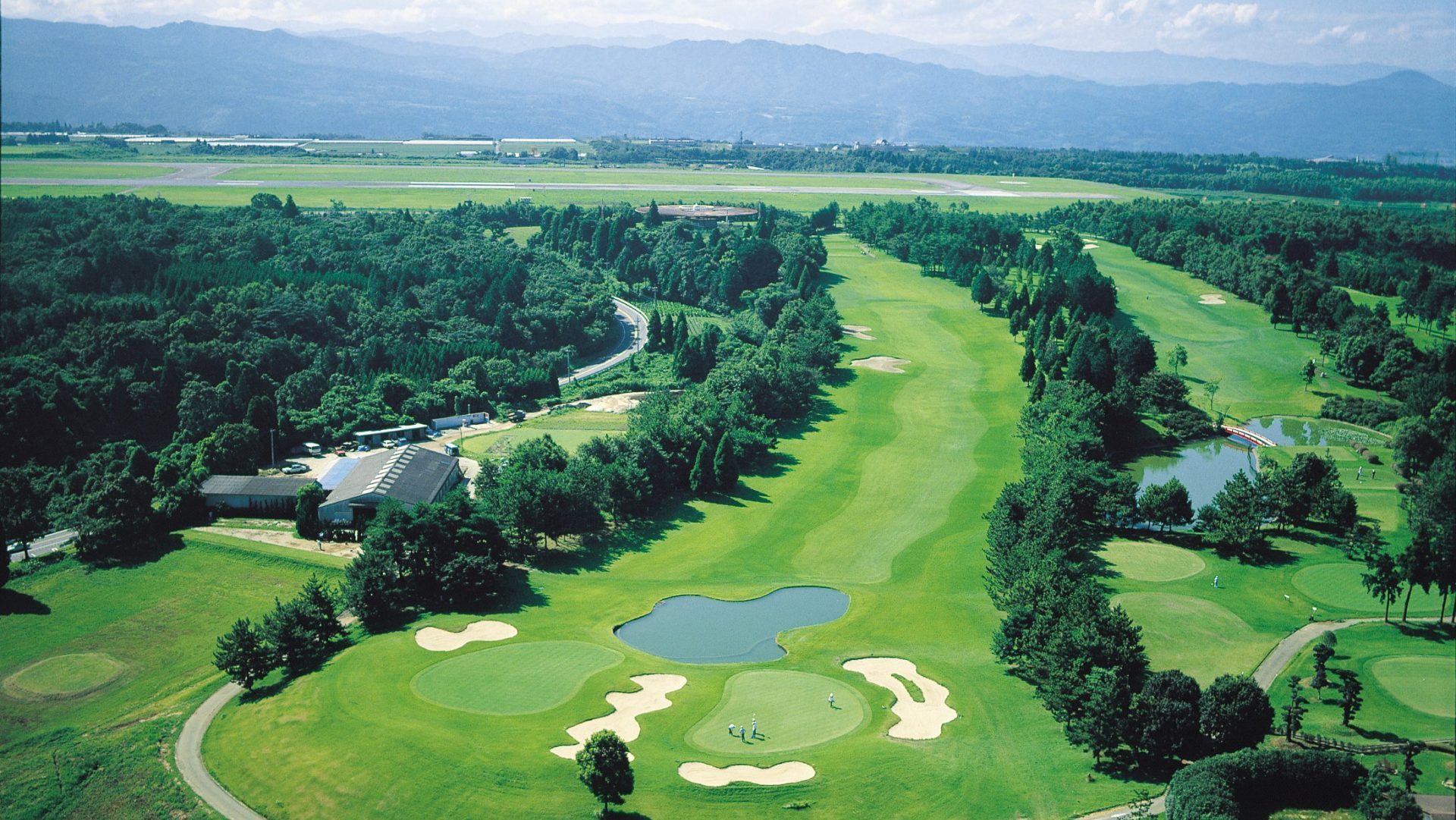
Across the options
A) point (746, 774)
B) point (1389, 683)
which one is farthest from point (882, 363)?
point (746, 774)

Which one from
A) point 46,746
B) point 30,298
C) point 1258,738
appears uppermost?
point 30,298

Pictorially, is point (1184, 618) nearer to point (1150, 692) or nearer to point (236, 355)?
point (1150, 692)

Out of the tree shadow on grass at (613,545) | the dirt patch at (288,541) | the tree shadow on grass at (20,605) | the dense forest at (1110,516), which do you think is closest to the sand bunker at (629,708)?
the tree shadow on grass at (613,545)

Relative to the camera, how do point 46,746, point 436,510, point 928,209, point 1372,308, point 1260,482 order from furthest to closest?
point 928,209, point 1372,308, point 1260,482, point 436,510, point 46,746

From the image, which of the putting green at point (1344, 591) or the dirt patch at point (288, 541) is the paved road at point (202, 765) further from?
the putting green at point (1344, 591)

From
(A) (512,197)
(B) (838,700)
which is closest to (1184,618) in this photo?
(B) (838,700)

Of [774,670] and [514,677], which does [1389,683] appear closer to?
[774,670]

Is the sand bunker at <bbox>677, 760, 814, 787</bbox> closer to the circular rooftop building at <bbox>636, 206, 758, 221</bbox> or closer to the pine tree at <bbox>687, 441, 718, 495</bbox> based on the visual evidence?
the pine tree at <bbox>687, 441, 718, 495</bbox>
